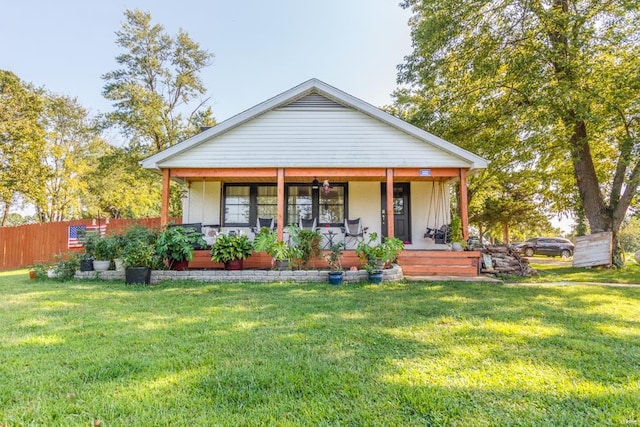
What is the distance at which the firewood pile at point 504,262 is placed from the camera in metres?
7.93

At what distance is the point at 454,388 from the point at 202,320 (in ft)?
9.56

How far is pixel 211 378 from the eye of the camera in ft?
7.47

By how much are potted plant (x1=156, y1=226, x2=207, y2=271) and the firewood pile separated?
7.06 meters

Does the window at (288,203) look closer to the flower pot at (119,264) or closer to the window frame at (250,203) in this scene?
the window frame at (250,203)

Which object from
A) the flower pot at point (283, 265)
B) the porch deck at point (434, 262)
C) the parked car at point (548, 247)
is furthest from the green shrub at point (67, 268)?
the parked car at point (548, 247)

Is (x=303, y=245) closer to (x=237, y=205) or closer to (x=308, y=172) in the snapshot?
(x=308, y=172)

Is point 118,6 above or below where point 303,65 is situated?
above

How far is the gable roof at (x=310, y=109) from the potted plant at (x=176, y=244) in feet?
6.23

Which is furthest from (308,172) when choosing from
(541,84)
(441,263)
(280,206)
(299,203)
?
(541,84)

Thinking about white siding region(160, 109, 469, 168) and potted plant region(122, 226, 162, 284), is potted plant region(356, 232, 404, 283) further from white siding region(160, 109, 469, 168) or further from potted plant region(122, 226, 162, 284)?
potted plant region(122, 226, 162, 284)

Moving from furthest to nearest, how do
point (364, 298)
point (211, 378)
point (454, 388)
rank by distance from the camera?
point (364, 298), point (211, 378), point (454, 388)

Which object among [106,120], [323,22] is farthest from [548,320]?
[106,120]

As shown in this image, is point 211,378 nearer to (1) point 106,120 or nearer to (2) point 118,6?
(1) point 106,120

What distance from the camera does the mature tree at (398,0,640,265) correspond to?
859cm
